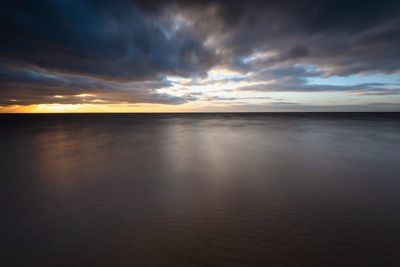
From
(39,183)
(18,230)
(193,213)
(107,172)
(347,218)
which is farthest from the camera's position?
(107,172)

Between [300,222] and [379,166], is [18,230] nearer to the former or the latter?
[300,222]

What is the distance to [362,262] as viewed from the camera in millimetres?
3680

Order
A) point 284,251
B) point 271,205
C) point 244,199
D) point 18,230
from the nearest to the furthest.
A: point 284,251
point 18,230
point 271,205
point 244,199

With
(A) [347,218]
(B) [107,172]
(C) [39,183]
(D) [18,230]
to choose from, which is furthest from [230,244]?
(C) [39,183]

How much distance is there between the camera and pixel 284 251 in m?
3.93

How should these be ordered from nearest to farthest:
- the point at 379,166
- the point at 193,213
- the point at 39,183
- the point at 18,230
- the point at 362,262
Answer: the point at 362,262
the point at 18,230
the point at 193,213
the point at 39,183
the point at 379,166

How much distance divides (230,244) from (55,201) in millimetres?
5932

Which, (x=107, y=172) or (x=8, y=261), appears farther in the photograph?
(x=107, y=172)

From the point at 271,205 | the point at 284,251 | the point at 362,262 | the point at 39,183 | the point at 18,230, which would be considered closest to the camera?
the point at 362,262

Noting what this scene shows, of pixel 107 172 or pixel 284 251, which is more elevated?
pixel 284 251

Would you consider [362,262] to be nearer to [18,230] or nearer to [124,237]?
[124,237]

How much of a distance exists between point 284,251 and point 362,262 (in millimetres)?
1416

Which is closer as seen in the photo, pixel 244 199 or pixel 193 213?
pixel 193 213

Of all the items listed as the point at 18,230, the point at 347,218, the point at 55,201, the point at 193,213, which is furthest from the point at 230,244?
the point at 55,201
